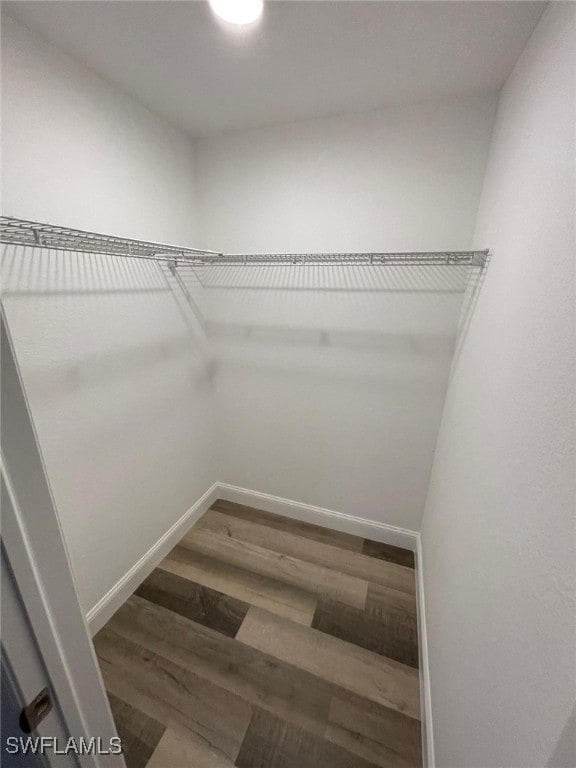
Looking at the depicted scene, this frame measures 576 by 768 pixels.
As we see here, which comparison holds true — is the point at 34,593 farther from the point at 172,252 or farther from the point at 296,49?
the point at 296,49

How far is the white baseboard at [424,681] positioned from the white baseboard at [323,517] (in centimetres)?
19

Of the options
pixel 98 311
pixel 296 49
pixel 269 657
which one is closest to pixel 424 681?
pixel 269 657

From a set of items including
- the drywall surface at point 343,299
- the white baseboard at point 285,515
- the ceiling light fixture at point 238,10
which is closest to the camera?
the ceiling light fixture at point 238,10

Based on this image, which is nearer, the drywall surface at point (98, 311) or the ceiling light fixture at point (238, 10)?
the ceiling light fixture at point (238, 10)

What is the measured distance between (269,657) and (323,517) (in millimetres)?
873

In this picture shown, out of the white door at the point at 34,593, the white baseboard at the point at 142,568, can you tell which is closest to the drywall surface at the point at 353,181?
the white door at the point at 34,593

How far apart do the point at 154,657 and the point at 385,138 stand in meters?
2.69

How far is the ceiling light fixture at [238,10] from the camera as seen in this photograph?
0.88m

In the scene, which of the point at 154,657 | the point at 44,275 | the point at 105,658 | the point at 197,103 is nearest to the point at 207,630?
the point at 154,657

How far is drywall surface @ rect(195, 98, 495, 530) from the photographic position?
1.41 m

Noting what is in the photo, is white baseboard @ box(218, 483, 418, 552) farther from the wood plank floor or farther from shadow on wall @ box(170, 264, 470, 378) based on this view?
shadow on wall @ box(170, 264, 470, 378)

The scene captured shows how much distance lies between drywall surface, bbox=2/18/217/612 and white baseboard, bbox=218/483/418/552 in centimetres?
53

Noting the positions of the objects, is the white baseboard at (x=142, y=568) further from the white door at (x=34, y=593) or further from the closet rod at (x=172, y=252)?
the closet rod at (x=172, y=252)

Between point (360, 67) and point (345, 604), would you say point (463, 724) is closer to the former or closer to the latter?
point (345, 604)
